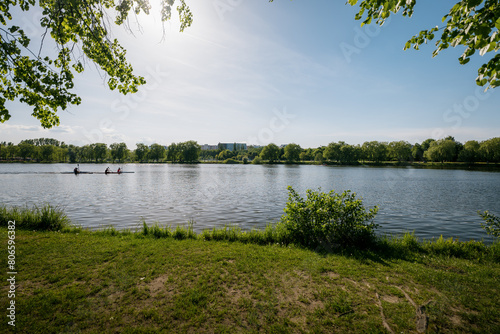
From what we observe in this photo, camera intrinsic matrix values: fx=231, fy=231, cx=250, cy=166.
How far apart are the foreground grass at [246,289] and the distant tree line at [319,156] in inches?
5603

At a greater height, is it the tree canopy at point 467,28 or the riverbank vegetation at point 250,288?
the tree canopy at point 467,28

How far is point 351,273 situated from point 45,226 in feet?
49.1

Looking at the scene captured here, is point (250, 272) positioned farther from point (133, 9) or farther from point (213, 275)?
point (133, 9)

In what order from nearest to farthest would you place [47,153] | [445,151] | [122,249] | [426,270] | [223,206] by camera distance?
[426,270], [122,249], [223,206], [445,151], [47,153]

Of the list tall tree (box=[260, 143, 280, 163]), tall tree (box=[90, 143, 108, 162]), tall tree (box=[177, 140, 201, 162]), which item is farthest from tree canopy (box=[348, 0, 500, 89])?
tall tree (box=[90, 143, 108, 162])

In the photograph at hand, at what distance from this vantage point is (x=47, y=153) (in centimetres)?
15538

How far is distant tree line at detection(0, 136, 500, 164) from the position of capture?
4639 inches

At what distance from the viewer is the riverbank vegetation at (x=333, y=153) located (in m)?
118

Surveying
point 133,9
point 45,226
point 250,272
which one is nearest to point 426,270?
point 250,272

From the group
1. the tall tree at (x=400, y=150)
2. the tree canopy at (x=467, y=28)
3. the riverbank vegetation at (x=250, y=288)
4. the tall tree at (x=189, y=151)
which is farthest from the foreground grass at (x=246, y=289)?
the tall tree at (x=189, y=151)

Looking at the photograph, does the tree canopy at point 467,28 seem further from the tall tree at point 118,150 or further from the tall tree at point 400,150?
the tall tree at point 118,150

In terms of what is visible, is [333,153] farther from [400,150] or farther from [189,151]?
[189,151]

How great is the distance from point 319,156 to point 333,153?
44.1 feet

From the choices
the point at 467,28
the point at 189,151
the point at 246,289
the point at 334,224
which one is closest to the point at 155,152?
the point at 189,151
